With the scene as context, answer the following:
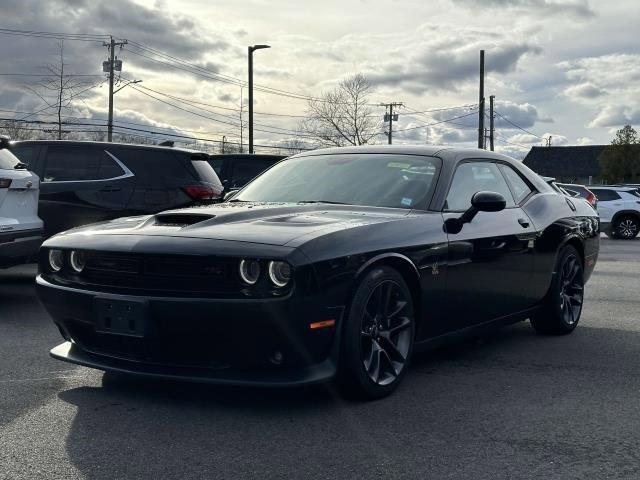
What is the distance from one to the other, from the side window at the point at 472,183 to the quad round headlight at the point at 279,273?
5.17 feet

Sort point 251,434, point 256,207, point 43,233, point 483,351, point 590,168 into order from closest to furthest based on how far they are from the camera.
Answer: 1. point 251,434
2. point 256,207
3. point 483,351
4. point 43,233
5. point 590,168

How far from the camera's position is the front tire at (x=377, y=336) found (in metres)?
4.03

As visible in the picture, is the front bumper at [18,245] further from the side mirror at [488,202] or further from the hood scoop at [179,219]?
the side mirror at [488,202]

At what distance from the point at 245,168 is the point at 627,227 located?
12.7 m

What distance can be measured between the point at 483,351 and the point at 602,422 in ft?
5.81

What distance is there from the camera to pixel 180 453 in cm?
341

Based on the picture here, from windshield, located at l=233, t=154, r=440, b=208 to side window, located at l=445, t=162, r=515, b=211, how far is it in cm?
17

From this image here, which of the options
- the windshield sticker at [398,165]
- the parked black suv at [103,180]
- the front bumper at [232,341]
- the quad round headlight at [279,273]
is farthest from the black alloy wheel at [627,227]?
the quad round headlight at [279,273]

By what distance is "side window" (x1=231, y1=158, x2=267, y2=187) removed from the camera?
1365 centimetres

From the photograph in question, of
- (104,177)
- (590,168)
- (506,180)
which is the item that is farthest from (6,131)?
(590,168)

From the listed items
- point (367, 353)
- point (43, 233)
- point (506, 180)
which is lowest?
point (367, 353)

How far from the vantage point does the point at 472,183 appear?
543 centimetres

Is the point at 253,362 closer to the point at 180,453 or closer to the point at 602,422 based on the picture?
the point at 180,453

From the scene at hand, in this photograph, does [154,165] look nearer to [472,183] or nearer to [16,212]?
[16,212]
